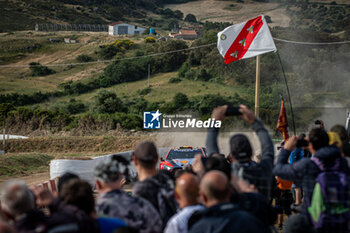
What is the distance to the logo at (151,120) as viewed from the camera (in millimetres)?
27609

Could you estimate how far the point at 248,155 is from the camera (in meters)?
4.81

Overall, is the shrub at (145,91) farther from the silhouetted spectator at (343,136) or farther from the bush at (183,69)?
the silhouetted spectator at (343,136)

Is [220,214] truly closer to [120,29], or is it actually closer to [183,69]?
[183,69]

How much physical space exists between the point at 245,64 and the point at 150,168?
58045mm

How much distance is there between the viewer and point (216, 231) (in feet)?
11.7

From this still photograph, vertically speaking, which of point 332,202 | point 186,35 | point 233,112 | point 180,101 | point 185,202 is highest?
point 186,35

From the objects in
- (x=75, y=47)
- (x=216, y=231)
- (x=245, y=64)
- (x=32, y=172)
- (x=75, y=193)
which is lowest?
(x=32, y=172)

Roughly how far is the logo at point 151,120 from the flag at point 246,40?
35.0ft

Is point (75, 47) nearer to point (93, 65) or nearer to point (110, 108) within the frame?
point (93, 65)

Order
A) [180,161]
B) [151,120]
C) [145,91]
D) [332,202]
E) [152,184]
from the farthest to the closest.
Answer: [145,91]
[151,120]
[180,161]
[332,202]
[152,184]

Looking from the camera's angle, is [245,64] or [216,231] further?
[245,64]

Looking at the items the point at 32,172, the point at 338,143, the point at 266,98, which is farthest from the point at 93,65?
the point at 338,143

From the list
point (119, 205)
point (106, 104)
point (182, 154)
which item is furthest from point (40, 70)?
point (119, 205)

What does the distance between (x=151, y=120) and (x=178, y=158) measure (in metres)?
11.3
